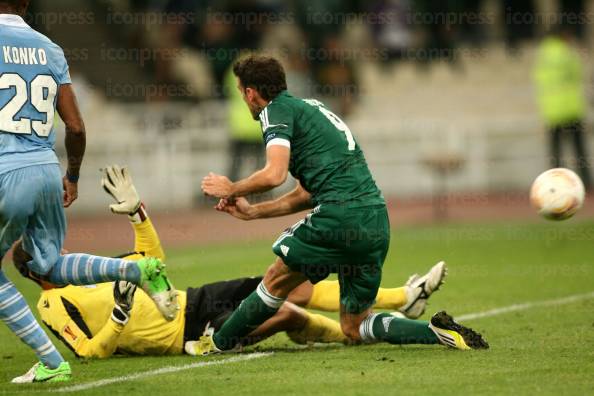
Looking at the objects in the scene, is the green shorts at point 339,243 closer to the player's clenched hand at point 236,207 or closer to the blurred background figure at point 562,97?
the player's clenched hand at point 236,207

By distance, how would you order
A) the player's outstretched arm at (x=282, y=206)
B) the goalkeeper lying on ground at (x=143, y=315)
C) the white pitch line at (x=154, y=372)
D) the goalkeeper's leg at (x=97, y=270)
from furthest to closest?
the goalkeeper lying on ground at (x=143, y=315)
the player's outstretched arm at (x=282, y=206)
the goalkeeper's leg at (x=97, y=270)
the white pitch line at (x=154, y=372)

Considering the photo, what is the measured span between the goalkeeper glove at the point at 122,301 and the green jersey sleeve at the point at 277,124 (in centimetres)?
124

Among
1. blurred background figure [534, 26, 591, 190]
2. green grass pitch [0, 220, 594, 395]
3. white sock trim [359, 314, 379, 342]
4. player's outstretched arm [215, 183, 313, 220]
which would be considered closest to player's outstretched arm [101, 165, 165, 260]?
player's outstretched arm [215, 183, 313, 220]

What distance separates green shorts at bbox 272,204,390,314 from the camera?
7.04 metres

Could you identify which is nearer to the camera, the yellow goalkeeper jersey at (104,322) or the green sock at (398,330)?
the green sock at (398,330)

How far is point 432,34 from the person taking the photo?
2323 cm

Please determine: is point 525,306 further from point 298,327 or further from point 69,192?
point 69,192

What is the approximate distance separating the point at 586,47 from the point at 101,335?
57.4 ft

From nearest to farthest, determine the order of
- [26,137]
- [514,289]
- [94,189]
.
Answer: [26,137] → [514,289] → [94,189]

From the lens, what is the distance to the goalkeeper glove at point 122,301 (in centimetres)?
699

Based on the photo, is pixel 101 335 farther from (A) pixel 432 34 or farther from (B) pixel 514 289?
(A) pixel 432 34

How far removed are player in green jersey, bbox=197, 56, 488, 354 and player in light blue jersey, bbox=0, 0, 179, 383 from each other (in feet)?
2.61

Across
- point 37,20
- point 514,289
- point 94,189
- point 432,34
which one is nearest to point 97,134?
point 94,189

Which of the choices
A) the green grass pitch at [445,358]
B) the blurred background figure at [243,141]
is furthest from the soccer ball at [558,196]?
the blurred background figure at [243,141]
